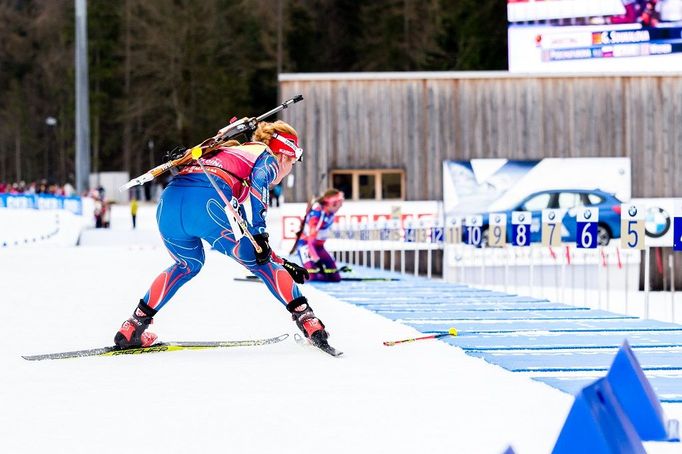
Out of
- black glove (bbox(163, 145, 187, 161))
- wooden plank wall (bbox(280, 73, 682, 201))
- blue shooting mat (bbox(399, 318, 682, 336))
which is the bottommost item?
blue shooting mat (bbox(399, 318, 682, 336))

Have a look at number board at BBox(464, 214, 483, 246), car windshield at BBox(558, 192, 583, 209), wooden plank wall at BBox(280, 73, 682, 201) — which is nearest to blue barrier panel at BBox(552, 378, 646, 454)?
number board at BBox(464, 214, 483, 246)

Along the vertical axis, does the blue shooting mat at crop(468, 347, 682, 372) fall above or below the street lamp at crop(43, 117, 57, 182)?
below

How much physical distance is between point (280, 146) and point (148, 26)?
204 ft

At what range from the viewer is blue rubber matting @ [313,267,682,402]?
19.7 ft

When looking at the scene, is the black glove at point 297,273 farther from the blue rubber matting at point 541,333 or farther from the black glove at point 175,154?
the blue rubber matting at point 541,333

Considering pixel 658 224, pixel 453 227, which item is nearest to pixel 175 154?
pixel 453 227

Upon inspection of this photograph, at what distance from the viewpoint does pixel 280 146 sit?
7.27 metres

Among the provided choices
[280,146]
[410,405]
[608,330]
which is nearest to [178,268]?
[280,146]

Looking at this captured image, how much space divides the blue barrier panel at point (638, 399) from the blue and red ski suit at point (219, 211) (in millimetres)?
3110

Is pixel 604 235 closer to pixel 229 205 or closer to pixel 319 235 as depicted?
pixel 319 235

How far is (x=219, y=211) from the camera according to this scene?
22.9 ft

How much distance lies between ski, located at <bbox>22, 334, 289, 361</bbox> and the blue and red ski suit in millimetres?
262

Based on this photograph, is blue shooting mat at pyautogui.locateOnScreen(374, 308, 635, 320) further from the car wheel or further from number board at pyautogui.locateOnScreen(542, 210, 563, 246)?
the car wheel

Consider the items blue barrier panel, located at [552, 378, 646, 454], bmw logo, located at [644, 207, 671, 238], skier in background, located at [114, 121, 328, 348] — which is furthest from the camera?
bmw logo, located at [644, 207, 671, 238]
